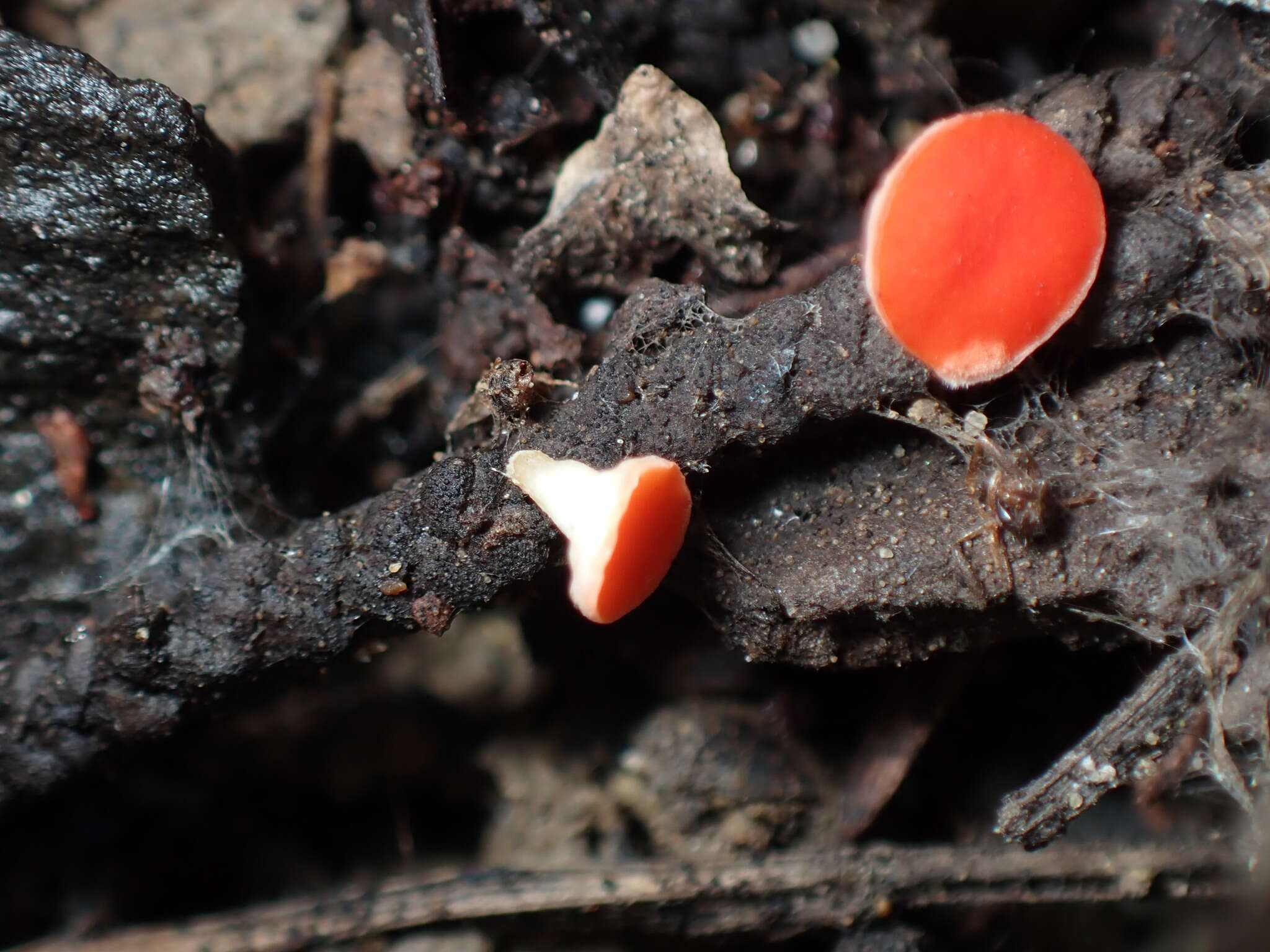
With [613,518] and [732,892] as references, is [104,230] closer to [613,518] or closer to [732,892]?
[613,518]

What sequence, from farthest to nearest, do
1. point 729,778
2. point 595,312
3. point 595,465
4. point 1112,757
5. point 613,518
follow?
point 729,778 < point 595,312 < point 1112,757 < point 595,465 < point 613,518

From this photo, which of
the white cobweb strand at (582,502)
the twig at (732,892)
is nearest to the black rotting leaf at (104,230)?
the white cobweb strand at (582,502)

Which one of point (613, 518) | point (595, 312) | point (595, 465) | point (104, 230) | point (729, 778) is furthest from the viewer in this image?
point (729, 778)

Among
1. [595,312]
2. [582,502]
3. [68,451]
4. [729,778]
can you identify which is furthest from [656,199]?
[68,451]

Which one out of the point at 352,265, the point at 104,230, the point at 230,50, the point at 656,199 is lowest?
the point at 352,265

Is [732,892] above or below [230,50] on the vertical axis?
below

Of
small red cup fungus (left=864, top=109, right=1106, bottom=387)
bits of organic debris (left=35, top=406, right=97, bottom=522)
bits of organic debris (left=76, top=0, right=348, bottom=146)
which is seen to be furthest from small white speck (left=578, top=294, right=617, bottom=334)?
bits of organic debris (left=35, top=406, right=97, bottom=522)

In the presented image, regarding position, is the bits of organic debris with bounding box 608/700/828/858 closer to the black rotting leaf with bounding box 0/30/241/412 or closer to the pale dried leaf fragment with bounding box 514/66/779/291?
the pale dried leaf fragment with bounding box 514/66/779/291
